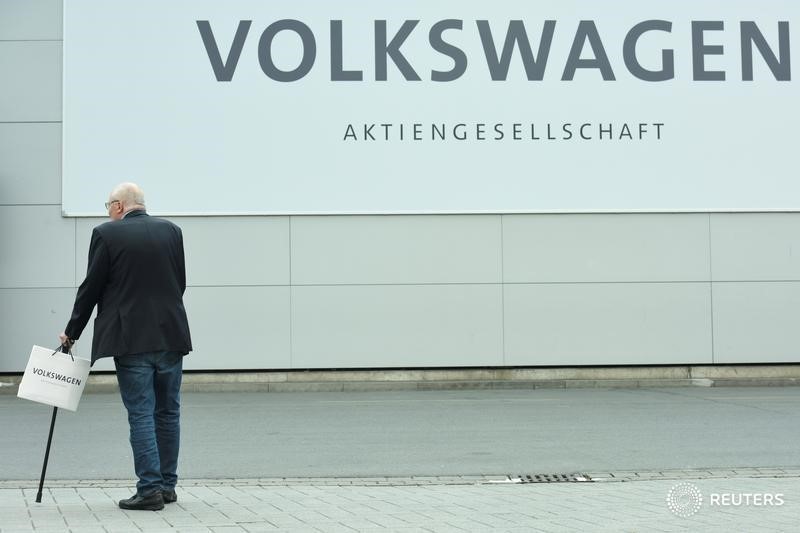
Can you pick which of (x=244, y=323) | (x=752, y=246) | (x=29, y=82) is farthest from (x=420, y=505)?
(x=29, y=82)

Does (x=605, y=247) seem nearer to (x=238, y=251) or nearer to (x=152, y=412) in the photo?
(x=238, y=251)

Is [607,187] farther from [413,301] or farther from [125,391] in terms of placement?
[125,391]

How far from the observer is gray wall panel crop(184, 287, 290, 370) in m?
15.9

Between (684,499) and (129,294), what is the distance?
366 centimetres

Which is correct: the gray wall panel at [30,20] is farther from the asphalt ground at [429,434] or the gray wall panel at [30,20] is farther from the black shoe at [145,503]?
the black shoe at [145,503]

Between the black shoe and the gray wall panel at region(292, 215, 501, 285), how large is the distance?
31.8 feet

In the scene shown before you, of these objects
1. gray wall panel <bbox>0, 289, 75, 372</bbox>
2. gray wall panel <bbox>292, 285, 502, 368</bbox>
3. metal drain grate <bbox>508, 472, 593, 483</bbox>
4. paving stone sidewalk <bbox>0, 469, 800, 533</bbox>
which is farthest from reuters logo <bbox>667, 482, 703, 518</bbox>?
gray wall panel <bbox>0, 289, 75, 372</bbox>

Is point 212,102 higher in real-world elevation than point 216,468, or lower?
higher

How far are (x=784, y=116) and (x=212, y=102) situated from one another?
28.7ft

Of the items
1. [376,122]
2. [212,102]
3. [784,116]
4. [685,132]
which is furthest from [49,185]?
[784,116]

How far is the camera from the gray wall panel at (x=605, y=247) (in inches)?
635

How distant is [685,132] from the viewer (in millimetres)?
16328

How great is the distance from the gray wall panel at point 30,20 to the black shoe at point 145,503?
1127 centimetres

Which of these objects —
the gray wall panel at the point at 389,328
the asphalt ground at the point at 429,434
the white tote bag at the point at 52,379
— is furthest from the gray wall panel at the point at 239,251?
the white tote bag at the point at 52,379
